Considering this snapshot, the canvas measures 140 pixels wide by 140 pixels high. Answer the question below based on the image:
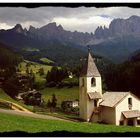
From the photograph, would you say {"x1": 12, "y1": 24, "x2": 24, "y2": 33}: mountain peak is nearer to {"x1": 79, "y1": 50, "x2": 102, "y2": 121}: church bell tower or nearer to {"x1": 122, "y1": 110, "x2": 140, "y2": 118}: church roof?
{"x1": 79, "y1": 50, "x2": 102, "y2": 121}: church bell tower

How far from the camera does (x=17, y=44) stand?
8656mm

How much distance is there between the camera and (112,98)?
862 cm

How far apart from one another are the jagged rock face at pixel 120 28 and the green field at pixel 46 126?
1.31 m

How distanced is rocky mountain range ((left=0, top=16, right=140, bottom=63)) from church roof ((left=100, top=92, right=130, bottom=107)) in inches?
18.5

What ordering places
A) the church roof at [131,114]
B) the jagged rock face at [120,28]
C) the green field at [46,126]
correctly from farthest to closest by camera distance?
1. the jagged rock face at [120,28]
2. the church roof at [131,114]
3. the green field at [46,126]

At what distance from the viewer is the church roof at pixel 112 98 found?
8.58m

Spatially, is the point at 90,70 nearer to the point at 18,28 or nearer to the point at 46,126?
the point at 46,126

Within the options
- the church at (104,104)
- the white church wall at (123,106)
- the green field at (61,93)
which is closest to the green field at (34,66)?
Answer: the green field at (61,93)

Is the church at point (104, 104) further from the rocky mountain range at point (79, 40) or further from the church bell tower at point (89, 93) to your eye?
the rocky mountain range at point (79, 40)

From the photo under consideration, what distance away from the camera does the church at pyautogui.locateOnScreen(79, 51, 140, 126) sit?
8.56 m

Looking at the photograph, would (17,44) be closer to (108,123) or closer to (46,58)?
(46,58)

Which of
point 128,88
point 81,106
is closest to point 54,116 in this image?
point 81,106

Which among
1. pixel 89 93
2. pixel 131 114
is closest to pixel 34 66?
pixel 89 93

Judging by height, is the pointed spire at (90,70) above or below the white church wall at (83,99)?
above
